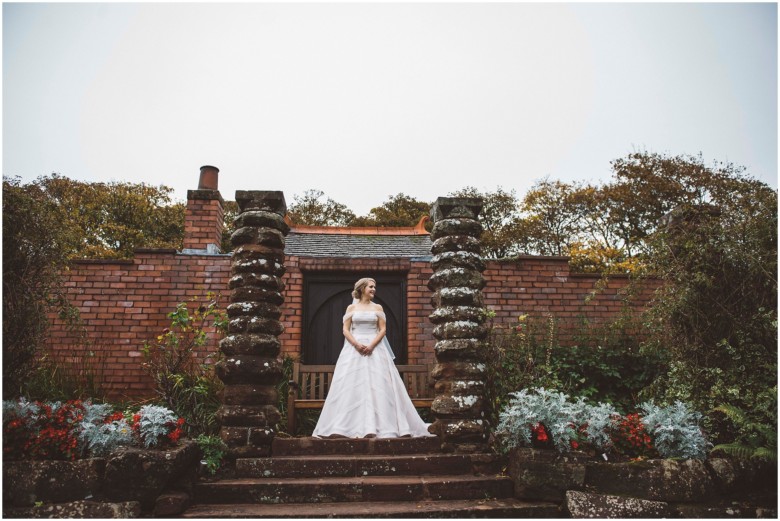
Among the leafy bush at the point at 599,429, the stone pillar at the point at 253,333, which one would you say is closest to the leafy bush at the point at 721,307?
the leafy bush at the point at 599,429

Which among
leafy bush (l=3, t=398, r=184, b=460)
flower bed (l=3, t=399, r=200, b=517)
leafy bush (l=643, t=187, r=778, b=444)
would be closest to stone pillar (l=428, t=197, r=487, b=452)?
leafy bush (l=643, t=187, r=778, b=444)

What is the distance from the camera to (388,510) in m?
4.51

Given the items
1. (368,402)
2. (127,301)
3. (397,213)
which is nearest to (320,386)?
(368,402)

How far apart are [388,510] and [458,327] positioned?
7.16 ft

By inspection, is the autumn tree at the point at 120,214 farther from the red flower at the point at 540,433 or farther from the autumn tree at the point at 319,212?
the red flower at the point at 540,433

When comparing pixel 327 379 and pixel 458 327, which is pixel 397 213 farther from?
pixel 458 327

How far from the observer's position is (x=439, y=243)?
21.0 feet

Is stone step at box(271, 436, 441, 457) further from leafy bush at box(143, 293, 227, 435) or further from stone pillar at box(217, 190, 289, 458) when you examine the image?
leafy bush at box(143, 293, 227, 435)

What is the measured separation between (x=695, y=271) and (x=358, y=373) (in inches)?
156

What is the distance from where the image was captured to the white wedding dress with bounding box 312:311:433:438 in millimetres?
6062

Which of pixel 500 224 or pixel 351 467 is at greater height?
pixel 500 224

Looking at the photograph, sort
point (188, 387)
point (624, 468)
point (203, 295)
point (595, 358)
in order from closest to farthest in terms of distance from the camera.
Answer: point (624, 468) < point (188, 387) < point (595, 358) < point (203, 295)

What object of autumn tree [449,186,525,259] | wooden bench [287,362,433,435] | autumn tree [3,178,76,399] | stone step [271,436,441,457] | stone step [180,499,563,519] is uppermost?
autumn tree [449,186,525,259]

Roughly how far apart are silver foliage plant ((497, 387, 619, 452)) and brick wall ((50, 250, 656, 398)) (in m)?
3.45
